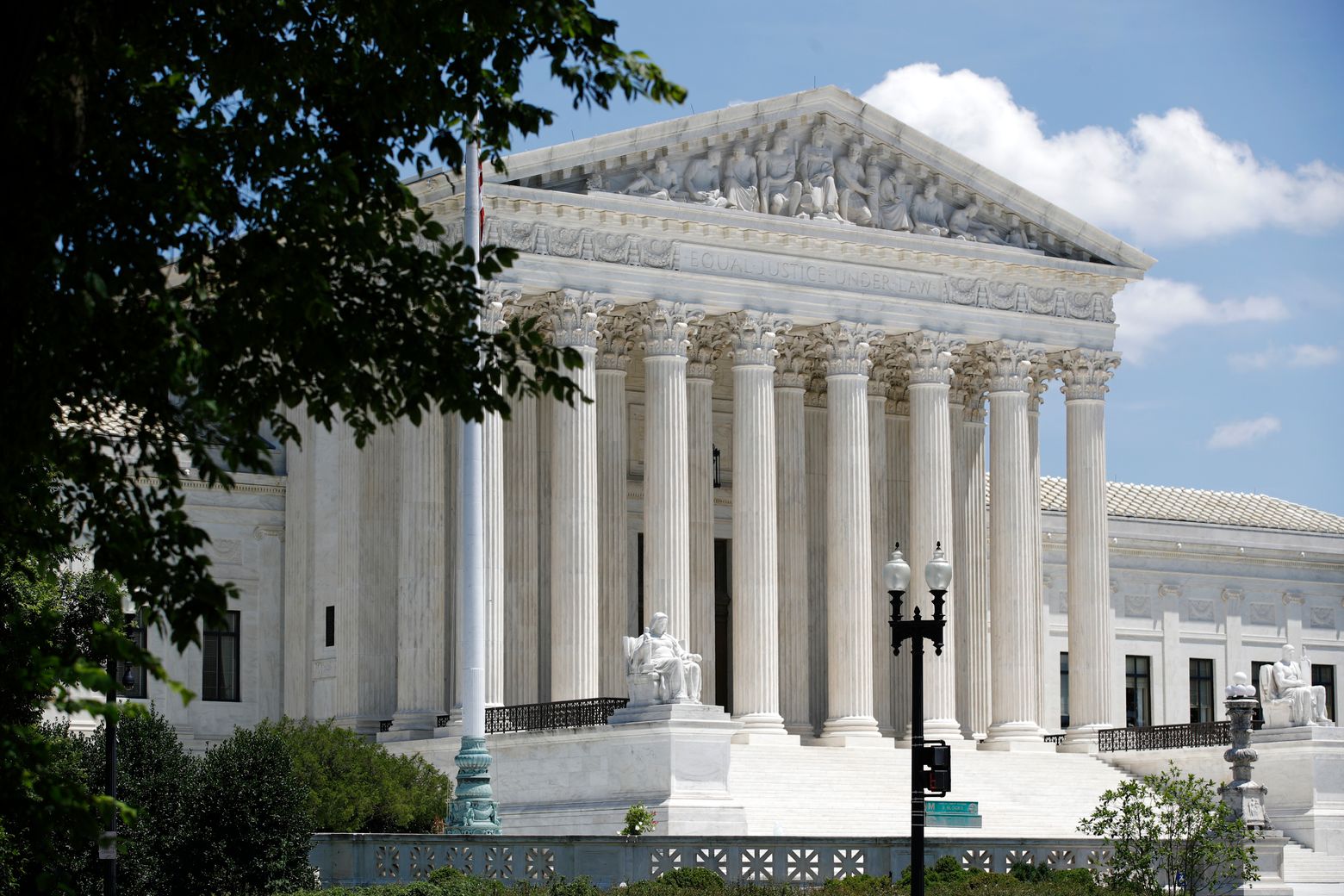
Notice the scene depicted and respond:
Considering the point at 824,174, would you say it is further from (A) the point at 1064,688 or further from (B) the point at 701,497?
(A) the point at 1064,688

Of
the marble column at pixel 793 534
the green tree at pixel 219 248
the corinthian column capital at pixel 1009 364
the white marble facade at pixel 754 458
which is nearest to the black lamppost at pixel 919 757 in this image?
the green tree at pixel 219 248

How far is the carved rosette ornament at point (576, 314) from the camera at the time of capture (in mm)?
52031

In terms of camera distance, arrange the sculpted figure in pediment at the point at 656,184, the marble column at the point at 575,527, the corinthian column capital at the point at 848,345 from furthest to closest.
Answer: the corinthian column capital at the point at 848,345 < the sculpted figure in pediment at the point at 656,184 < the marble column at the point at 575,527

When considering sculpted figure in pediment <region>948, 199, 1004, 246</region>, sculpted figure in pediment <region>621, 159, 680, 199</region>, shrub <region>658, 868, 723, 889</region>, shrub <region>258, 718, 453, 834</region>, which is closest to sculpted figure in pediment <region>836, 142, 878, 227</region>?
sculpted figure in pediment <region>948, 199, 1004, 246</region>

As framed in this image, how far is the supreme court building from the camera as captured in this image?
172 ft

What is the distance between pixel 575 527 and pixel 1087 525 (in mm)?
15119

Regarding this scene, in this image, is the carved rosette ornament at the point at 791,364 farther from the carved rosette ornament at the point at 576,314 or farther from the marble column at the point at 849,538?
the carved rosette ornament at the point at 576,314

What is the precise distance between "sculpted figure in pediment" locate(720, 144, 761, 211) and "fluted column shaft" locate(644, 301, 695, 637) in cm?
314

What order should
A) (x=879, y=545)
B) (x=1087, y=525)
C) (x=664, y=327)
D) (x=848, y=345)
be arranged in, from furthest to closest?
(x=879, y=545)
(x=1087, y=525)
(x=848, y=345)
(x=664, y=327)

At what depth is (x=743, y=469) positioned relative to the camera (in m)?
54.2

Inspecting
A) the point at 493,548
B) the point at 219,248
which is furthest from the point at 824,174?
the point at 219,248

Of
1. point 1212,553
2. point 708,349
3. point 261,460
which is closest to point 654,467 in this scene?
point 708,349

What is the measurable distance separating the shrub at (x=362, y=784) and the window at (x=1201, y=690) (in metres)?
32.4

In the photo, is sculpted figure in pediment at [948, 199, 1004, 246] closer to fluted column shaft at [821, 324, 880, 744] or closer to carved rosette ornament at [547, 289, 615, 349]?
fluted column shaft at [821, 324, 880, 744]
